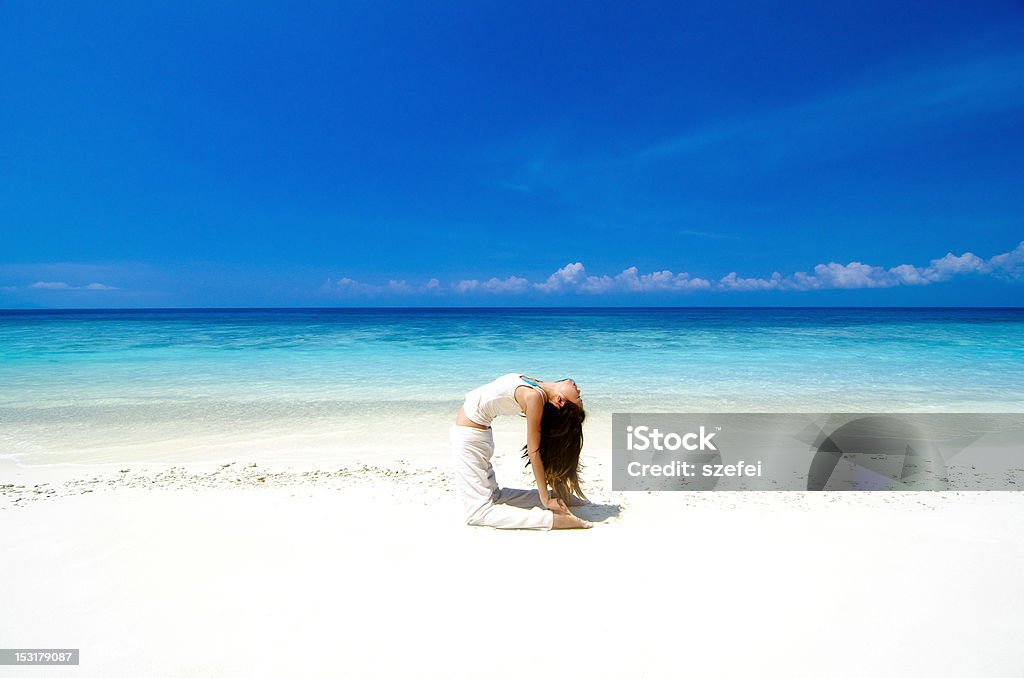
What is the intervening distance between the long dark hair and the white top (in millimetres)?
190

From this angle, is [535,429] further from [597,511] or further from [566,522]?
[597,511]

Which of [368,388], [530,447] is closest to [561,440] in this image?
[530,447]

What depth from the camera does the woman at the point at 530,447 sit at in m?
3.95

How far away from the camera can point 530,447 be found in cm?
390

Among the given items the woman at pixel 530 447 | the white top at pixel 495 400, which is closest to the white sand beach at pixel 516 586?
the woman at pixel 530 447

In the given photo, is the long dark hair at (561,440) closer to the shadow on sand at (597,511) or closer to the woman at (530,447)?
the woman at (530,447)

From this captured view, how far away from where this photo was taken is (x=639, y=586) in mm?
3166

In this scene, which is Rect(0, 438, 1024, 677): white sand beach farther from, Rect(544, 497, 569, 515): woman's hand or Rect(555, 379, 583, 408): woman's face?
Rect(555, 379, 583, 408): woman's face

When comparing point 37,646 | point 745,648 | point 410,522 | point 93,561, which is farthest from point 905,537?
point 93,561

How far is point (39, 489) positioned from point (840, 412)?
37.9 feet

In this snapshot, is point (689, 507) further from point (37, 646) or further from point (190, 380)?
point (190, 380)

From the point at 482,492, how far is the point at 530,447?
2.18 feet

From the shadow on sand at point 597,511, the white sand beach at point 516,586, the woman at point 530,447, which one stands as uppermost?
the woman at point 530,447

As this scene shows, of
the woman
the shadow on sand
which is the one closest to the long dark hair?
the woman
